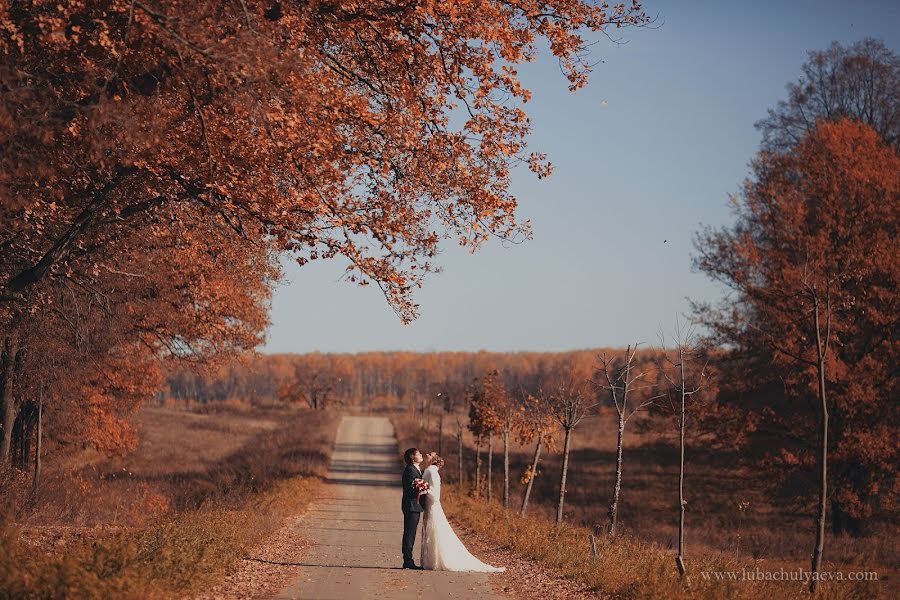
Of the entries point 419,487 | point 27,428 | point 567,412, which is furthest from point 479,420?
point 419,487

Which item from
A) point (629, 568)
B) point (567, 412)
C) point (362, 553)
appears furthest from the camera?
point (567, 412)

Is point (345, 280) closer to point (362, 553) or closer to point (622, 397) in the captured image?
point (362, 553)

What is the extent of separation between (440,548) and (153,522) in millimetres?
6144

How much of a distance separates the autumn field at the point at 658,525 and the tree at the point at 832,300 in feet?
6.31

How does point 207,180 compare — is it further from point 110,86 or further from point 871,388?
point 871,388

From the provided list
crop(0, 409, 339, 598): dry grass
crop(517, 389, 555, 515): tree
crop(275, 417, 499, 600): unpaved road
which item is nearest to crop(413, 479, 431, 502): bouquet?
crop(275, 417, 499, 600): unpaved road

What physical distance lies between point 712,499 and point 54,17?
30554mm

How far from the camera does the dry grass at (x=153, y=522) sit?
891 centimetres

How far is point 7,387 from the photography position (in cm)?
2303

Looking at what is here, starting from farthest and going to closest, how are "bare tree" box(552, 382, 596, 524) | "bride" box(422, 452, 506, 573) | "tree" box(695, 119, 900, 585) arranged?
1. "tree" box(695, 119, 900, 585)
2. "bare tree" box(552, 382, 596, 524)
3. "bride" box(422, 452, 506, 573)

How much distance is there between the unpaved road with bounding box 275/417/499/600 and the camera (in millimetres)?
11367

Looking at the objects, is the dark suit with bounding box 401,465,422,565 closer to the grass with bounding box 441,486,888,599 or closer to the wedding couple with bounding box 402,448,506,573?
the wedding couple with bounding box 402,448,506,573

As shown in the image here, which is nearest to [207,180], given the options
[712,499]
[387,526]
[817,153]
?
[387,526]

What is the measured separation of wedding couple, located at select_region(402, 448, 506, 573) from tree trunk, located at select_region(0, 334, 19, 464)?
1226 cm
